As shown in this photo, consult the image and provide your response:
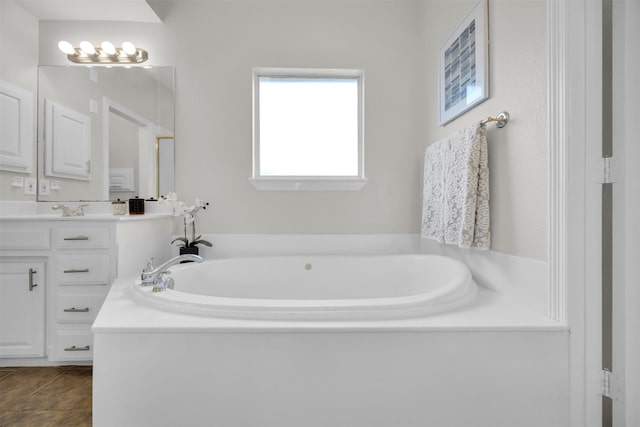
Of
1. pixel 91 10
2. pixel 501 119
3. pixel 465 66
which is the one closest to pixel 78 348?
pixel 91 10

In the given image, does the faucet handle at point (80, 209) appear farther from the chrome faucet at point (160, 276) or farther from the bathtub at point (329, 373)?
the bathtub at point (329, 373)

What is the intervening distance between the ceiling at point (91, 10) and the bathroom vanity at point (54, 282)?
1.43m

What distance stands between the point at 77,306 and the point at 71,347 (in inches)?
8.9

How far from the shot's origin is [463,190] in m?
1.49

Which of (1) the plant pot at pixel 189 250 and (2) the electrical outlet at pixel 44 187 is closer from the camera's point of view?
(1) the plant pot at pixel 189 250

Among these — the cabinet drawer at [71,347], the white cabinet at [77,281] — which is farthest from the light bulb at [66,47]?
the cabinet drawer at [71,347]

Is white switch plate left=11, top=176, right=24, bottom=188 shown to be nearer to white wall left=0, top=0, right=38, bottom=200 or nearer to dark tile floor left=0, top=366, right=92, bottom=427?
white wall left=0, top=0, right=38, bottom=200

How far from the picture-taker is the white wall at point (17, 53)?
201 centimetres

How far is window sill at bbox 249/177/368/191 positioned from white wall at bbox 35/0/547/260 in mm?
54

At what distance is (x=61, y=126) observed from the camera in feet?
7.18

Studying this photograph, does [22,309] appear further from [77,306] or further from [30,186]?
[30,186]

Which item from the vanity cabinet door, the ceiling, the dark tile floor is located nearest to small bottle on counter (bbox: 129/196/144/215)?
the vanity cabinet door

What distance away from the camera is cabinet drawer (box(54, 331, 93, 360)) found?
1732 millimetres

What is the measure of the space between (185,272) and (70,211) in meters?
0.96
